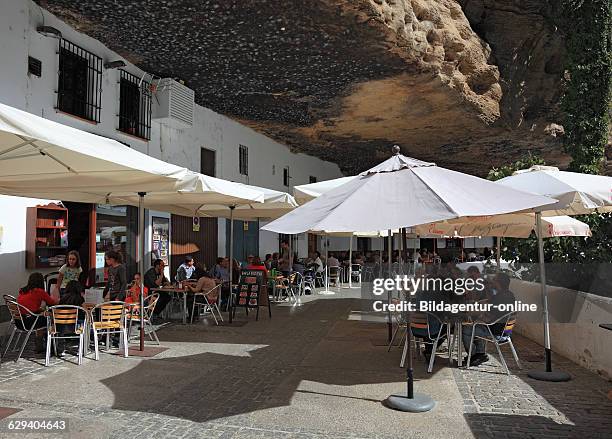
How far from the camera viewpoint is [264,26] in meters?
9.75

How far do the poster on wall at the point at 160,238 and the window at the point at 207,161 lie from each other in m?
2.19

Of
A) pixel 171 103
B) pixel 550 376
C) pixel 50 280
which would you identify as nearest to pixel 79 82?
pixel 171 103

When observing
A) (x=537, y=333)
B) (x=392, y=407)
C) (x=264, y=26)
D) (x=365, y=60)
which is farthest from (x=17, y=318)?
(x=365, y=60)

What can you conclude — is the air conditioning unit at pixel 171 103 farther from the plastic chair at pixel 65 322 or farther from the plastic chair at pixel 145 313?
the plastic chair at pixel 65 322

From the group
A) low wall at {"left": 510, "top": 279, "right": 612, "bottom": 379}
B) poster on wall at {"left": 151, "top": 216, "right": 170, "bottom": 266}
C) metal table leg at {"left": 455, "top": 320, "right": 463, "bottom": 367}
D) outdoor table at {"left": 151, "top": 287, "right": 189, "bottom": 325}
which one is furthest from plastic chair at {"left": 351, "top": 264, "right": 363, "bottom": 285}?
metal table leg at {"left": 455, "top": 320, "right": 463, "bottom": 367}

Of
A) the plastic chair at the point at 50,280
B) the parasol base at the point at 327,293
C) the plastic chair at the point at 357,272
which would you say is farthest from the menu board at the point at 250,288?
the plastic chair at the point at 357,272

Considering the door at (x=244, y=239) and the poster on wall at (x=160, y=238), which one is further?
the door at (x=244, y=239)

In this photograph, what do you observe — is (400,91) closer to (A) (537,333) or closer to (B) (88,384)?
(A) (537,333)

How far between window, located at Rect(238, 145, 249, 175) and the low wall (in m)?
10.2

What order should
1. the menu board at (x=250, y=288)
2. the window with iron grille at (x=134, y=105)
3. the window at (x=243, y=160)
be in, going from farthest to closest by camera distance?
the window at (x=243, y=160)
the window with iron grille at (x=134, y=105)
the menu board at (x=250, y=288)

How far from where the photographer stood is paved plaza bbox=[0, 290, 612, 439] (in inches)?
164

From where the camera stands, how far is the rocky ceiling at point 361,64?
369 inches

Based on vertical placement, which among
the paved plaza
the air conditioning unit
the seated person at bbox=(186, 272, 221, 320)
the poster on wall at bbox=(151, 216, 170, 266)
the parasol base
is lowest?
the paved plaza

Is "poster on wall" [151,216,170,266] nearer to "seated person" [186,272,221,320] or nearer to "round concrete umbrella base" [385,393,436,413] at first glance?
"seated person" [186,272,221,320]
